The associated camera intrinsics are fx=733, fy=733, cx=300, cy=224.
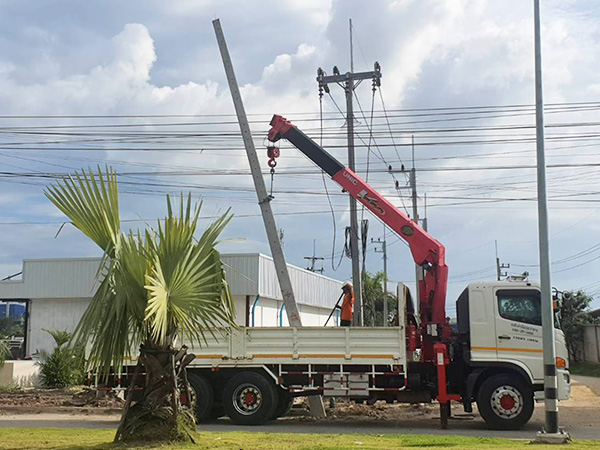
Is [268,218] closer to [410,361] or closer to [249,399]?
[249,399]

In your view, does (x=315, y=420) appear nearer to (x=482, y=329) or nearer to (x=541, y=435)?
(x=482, y=329)

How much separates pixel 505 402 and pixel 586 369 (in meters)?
25.8

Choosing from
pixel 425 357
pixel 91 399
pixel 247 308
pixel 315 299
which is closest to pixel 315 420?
pixel 425 357

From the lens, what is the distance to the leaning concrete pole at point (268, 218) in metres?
16.3

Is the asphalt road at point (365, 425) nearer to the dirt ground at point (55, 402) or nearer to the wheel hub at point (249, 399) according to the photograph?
the wheel hub at point (249, 399)

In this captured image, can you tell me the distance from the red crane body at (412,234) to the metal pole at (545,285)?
3170 millimetres

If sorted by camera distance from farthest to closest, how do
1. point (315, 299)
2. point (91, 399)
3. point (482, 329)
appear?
point (315, 299) → point (91, 399) → point (482, 329)

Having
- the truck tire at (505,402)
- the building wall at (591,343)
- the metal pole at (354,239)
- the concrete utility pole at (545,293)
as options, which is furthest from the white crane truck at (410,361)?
the building wall at (591,343)

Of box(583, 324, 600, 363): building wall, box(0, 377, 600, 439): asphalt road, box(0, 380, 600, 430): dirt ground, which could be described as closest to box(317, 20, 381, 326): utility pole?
box(0, 380, 600, 430): dirt ground

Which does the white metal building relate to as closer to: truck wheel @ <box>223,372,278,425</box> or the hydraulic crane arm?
the hydraulic crane arm

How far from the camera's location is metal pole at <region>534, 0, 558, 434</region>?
40.4 ft

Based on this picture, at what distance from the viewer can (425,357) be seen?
51.0ft

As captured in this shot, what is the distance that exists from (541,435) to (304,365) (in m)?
5.11

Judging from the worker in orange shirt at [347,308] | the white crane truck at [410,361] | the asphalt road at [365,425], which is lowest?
the asphalt road at [365,425]
